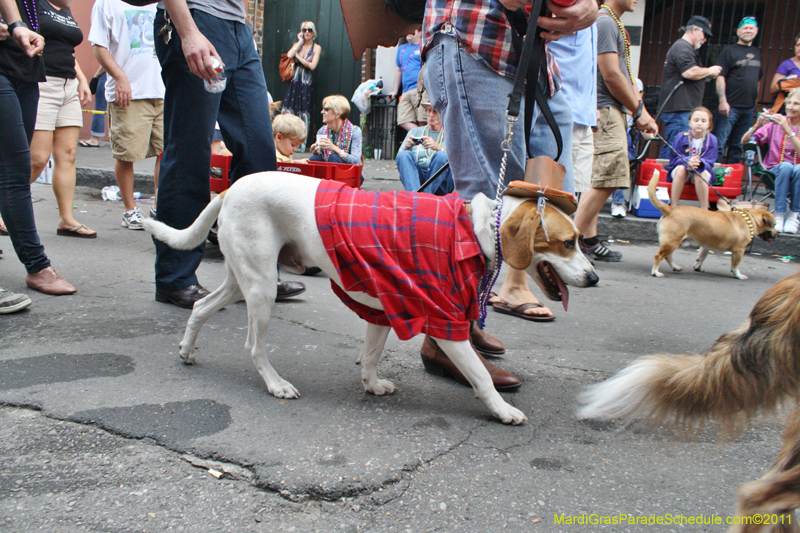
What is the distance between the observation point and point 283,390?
2441 mm

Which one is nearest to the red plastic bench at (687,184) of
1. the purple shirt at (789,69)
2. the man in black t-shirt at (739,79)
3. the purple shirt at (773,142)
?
the purple shirt at (773,142)

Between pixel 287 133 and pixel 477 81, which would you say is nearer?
pixel 477 81

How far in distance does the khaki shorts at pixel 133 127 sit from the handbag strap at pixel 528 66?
12.9ft

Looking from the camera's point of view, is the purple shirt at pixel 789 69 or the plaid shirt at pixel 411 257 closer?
the plaid shirt at pixel 411 257

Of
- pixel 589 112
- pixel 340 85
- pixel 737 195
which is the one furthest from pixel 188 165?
pixel 340 85

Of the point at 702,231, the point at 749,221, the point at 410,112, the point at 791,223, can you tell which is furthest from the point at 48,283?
the point at 791,223

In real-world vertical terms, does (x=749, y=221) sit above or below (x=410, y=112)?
below

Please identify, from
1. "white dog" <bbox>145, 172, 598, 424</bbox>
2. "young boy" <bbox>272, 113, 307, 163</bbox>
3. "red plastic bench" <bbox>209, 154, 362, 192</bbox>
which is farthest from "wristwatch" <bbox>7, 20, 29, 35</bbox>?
"young boy" <bbox>272, 113, 307, 163</bbox>

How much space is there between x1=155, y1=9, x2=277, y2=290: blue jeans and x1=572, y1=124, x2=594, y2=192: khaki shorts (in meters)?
2.04

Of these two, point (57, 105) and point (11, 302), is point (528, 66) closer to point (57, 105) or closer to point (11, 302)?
point (11, 302)

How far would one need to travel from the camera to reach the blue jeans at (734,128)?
29.2ft

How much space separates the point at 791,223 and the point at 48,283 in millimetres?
7440

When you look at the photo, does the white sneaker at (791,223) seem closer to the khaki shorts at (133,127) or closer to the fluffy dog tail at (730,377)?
the fluffy dog tail at (730,377)

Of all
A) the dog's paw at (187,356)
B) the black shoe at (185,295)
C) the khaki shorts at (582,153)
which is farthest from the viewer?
the khaki shorts at (582,153)
